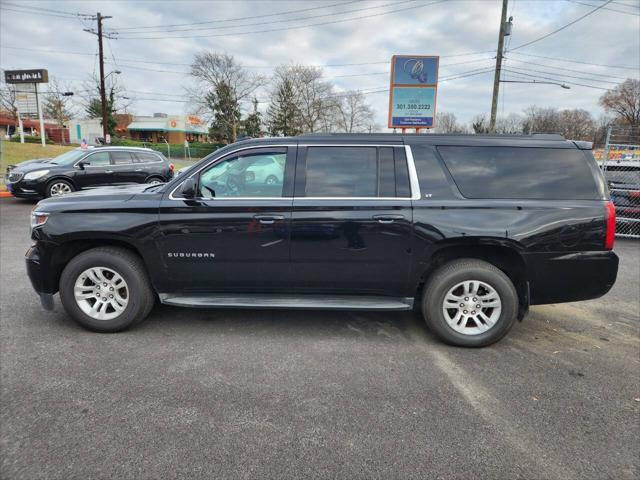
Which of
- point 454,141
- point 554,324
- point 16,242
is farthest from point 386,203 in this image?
point 16,242

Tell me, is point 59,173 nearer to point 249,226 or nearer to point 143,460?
point 249,226

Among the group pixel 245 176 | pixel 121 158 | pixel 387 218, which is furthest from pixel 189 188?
pixel 121 158

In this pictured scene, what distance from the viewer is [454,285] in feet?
12.2

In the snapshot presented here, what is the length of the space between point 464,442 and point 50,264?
384 cm

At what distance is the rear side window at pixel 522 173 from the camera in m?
3.68

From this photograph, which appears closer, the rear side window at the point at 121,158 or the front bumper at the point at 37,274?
the front bumper at the point at 37,274

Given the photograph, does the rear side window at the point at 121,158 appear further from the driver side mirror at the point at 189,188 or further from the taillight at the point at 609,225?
the taillight at the point at 609,225

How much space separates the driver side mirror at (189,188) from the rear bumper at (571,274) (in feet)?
9.94

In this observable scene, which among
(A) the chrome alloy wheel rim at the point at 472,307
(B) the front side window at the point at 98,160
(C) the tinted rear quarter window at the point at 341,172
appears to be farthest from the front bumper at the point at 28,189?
(A) the chrome alloy wheel rim at the point at 472,307

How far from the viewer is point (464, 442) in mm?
2512

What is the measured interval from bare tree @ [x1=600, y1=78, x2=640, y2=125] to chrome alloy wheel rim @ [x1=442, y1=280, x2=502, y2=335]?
285 feet

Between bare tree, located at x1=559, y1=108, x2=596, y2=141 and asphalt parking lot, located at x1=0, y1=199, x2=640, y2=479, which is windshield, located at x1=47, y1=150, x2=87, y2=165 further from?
bare tree, located at x1=559, y1=108, x2=596, y2=141

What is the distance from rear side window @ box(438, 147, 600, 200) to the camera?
3682mm

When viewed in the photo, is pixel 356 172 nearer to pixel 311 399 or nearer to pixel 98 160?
pixel 311 399
